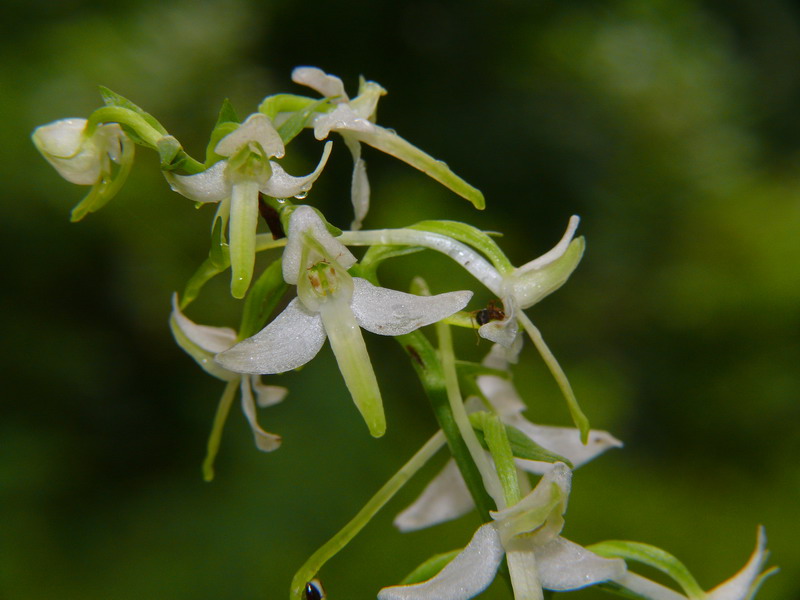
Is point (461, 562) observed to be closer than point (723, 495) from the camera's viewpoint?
Yes

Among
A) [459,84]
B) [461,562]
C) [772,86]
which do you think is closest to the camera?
[461,562]

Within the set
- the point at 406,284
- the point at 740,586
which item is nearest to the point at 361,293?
the point at 740,586

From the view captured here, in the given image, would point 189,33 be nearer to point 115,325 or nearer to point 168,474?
point 115,325

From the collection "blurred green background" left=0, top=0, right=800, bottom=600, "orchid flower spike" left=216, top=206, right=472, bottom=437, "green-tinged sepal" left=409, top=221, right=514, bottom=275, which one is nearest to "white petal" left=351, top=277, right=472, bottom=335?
"orchid flower spike" left=216, top=206, right=472, bottom=437

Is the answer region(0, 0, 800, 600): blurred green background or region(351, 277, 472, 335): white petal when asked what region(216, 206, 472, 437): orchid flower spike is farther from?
region(0, 0, 800, 600): blurred green background

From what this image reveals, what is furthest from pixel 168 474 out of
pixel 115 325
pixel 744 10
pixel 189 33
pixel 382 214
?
pixel 744 10

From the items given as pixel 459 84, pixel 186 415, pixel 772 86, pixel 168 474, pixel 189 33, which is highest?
pixel 772 86

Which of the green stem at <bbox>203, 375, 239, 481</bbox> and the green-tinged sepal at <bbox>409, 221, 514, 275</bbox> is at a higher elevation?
the green-tinged sepal at <bbox>409, 221, 514, 275</bbox>
